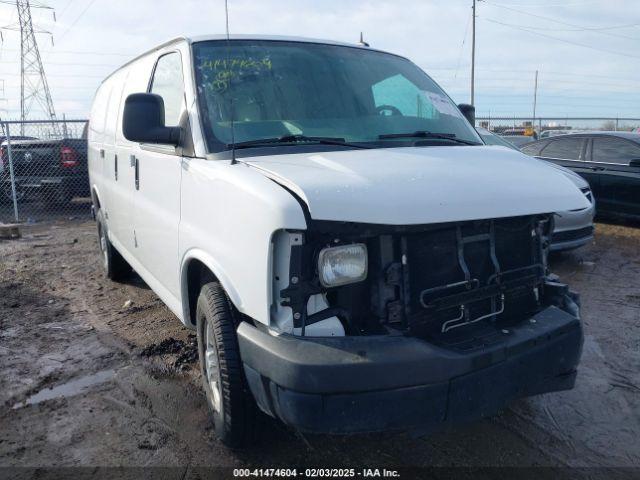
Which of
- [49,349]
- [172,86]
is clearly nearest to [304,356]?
[172,86]

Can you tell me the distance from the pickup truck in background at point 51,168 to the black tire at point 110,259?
16.6 feet

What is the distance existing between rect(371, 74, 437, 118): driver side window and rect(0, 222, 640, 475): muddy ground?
196cm

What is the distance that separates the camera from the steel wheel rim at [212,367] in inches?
115

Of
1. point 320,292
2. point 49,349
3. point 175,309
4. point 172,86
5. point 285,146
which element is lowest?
point 49,349

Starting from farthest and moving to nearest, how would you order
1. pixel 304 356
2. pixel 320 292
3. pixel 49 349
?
pixel 49 349
pixel 320 292
pixel 304 356

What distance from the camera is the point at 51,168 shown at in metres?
10.8

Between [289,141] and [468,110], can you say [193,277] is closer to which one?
[289,141]

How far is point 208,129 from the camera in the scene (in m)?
3.07

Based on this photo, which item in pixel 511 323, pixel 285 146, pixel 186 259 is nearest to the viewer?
pixel 511 323

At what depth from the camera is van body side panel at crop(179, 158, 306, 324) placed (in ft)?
7.56

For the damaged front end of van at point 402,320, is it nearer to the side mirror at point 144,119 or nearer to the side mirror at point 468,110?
the side mirror at point 144,119

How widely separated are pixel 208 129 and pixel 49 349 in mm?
2548

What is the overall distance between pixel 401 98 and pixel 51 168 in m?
9.11

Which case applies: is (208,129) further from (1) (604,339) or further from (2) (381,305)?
(1) (604,339)
